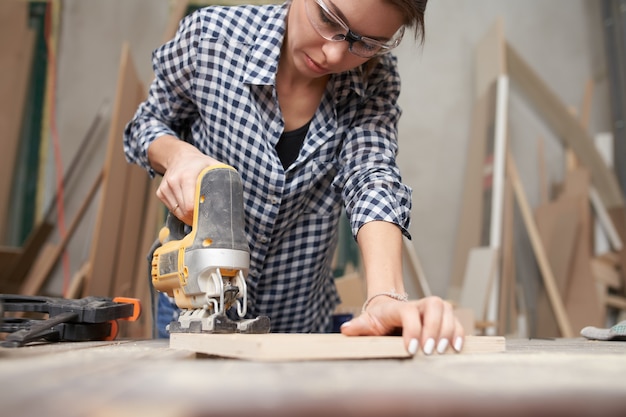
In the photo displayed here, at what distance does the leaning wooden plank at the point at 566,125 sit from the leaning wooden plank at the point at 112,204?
8.36 ft

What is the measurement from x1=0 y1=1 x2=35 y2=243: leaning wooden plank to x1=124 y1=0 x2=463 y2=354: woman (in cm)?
267

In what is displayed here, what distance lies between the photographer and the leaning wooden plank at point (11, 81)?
383 cm

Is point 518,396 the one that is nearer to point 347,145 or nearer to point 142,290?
point 347,145

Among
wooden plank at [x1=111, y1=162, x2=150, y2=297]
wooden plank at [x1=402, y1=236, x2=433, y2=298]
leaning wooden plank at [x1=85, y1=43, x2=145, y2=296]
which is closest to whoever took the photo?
leaning wooden plank at [x1=85, y1=43, x2=145, y2=296]

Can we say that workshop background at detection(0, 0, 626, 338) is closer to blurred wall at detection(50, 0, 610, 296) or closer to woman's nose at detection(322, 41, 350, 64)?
blurred wall at detection(50, 0, 610, 296)

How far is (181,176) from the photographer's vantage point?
1254 mm

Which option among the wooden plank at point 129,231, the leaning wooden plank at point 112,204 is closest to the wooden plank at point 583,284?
the wooden plank at point 129,231

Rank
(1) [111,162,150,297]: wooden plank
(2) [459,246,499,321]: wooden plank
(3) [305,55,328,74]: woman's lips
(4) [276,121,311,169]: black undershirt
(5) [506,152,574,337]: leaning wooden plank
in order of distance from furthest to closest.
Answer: (5) [506,152,574,337]: leaning wooden plank < (2) [459,246,499,321]: wooden plank < (1) [111,162,150,297]: wooden plank < (4) [276,121,311,169]: black undershirt < (3) [305,55,328,74]: woman's lips

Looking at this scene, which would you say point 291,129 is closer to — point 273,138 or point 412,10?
point 273,138

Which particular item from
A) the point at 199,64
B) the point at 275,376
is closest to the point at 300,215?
the point at 199,64

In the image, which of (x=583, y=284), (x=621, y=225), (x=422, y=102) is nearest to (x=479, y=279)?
(x=583, y=284)

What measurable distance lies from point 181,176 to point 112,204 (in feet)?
7.23

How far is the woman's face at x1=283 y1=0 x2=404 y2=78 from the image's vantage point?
4.16 feet

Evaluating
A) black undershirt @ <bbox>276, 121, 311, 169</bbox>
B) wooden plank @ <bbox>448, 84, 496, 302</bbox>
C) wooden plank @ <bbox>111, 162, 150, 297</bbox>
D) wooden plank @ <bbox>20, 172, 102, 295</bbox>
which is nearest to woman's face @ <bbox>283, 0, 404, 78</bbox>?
black undershirt @ <bbox>276, 121, 311, 169</bbox>
